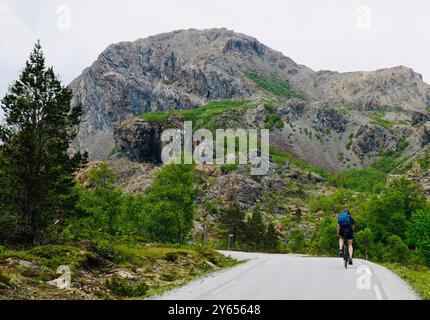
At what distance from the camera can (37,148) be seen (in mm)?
35625

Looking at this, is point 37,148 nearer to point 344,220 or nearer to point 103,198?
point 344,220

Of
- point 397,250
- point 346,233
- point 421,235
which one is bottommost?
point 397,250

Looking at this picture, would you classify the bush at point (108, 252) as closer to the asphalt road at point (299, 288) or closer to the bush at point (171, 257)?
the bush at point (171, 257)

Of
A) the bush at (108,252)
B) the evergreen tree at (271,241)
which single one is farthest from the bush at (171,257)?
the evergreen tree at (271,241)

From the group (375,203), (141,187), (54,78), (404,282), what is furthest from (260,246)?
(141,187)

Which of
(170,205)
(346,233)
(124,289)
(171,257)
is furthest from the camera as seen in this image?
(170,205)

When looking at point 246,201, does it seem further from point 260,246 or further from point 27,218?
point 27,218

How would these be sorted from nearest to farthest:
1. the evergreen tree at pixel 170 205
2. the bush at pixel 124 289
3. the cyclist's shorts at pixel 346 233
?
the bush at pixel 124 289 < the cyclist's shorts at pixel 346 233 < the evergreen tree at pixel 170 205

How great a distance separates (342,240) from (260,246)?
252 feet

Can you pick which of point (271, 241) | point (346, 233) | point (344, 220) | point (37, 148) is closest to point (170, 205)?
point (37, 148)

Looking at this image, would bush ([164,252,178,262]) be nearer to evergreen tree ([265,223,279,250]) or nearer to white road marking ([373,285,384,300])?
white road marking ([373,285,384,300])

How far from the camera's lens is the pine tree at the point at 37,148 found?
35156mm

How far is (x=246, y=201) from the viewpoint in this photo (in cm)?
18800

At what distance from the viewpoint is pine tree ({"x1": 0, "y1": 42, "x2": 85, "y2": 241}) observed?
3516cm
